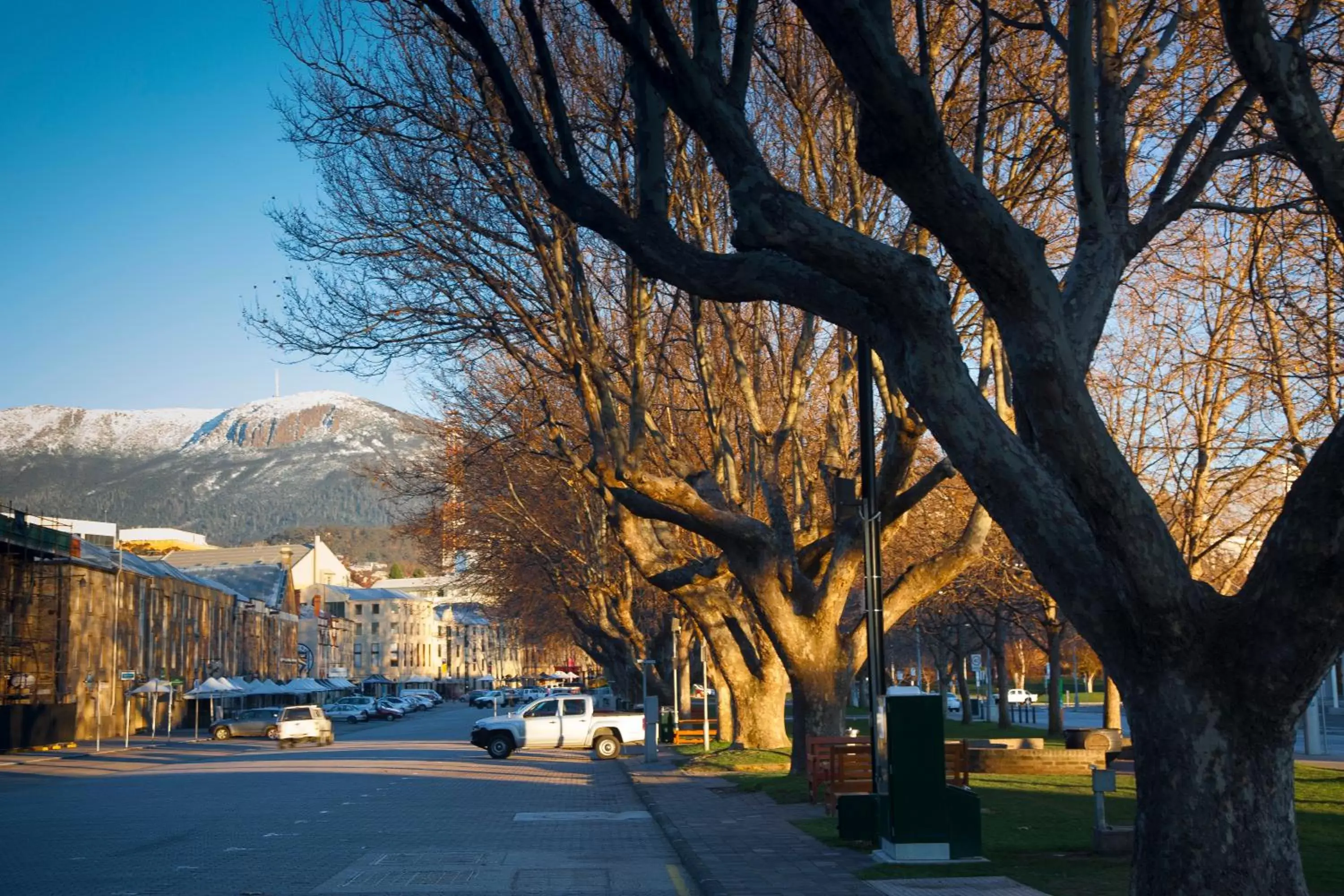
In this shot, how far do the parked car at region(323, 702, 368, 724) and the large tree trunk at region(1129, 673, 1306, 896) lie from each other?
81.8m

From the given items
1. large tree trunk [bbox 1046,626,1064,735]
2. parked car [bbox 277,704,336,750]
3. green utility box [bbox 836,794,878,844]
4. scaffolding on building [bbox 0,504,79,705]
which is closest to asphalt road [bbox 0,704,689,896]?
green utility box [bbox 836,794,878,844]

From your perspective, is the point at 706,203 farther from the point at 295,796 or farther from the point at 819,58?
the point at 295,796

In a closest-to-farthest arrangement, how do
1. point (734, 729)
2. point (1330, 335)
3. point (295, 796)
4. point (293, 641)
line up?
point (1330, 335)
point (295, 796)
point (734, 729)
point (293, 641)

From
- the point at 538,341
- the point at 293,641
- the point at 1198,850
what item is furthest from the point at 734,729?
the point at 293,641

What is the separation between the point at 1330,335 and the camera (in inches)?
696

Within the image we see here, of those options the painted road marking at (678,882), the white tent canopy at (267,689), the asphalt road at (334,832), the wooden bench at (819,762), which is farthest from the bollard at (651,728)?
the white tent canopy at (267,689)

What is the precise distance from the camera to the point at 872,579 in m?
15.0

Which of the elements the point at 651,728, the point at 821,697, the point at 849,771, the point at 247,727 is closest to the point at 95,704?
the point at 247,727

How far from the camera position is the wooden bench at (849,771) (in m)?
18.3

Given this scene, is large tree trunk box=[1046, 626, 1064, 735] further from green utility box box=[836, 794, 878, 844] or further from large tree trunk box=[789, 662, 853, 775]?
green utility box box=[836, 794, 878, 844]

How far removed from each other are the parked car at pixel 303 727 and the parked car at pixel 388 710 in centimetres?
3467

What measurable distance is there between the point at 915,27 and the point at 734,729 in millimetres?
23592

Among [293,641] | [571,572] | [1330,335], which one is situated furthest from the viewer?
[293,641]

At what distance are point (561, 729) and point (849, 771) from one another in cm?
2350
